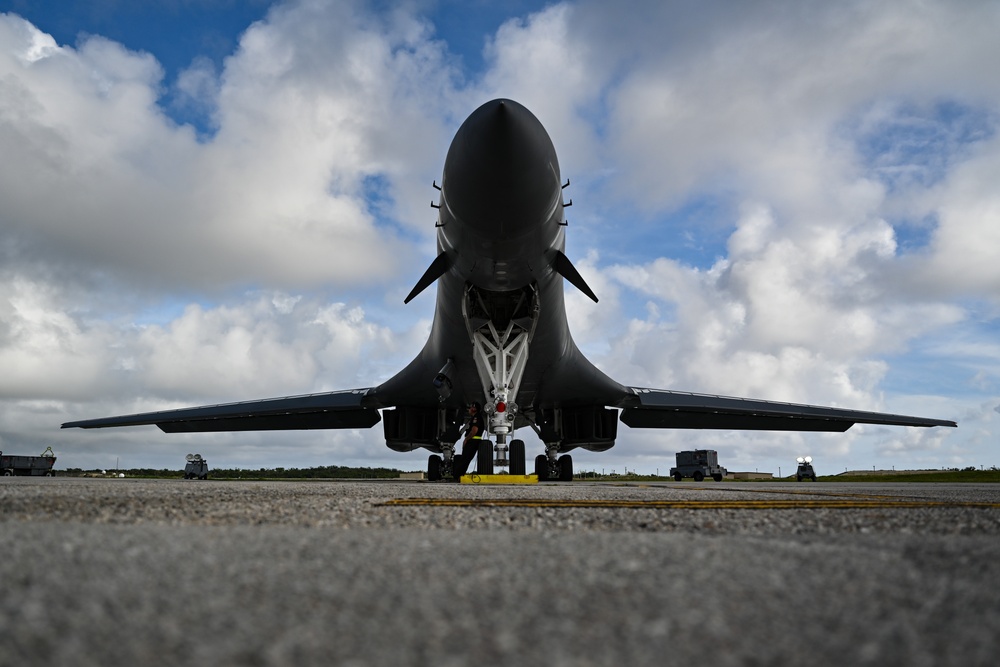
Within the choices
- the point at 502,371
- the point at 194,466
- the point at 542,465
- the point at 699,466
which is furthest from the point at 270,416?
the point at 699,466

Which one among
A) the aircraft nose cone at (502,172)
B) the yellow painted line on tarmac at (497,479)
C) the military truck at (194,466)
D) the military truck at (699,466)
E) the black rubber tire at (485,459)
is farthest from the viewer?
the military truck at (699,466)

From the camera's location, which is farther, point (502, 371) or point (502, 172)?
point (502, 371)

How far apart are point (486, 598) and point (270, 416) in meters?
17.9

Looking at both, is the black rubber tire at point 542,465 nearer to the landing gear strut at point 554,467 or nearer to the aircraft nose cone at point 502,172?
the landing gear strut at point 554,467

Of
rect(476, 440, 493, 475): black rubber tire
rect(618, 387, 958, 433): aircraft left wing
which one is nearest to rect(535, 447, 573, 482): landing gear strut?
rect(618, 387, 958, 433): aircraft left wing

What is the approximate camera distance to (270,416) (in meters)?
17.8

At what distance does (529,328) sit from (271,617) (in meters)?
9.69

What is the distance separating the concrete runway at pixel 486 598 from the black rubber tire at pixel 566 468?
12695 millimetres

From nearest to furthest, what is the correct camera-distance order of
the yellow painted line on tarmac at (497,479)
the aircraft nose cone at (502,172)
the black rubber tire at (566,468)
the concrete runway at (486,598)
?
the concrete runway at (486,598), the aircraft nose cone at (502,172), the yellow painted line on tarmac at (497,479), the black rubber tire at (566,468)

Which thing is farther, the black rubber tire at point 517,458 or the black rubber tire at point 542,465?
the black rubber tire at point 542,465

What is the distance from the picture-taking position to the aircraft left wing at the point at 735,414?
16281 mm

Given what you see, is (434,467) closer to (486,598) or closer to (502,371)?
(502,371)

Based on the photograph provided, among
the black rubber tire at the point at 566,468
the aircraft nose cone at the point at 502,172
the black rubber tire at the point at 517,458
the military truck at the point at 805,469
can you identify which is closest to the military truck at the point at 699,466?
the military truck at the point at 805,469

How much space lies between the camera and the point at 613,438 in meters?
15.5
